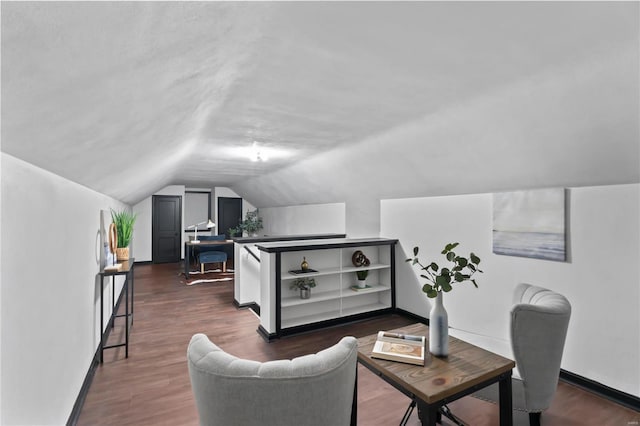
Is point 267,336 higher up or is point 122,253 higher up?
point 122,253

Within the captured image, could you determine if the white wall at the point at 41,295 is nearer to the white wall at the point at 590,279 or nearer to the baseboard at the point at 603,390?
the white wall at the point at 590,279

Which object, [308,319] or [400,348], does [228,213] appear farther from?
[400,348]

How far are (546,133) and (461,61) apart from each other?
1035 mm

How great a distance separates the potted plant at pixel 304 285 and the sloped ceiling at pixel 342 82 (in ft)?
5.90

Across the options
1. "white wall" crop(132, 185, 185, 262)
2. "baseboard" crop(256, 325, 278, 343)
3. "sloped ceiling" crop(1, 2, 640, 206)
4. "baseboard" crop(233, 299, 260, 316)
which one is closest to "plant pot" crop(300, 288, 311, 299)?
"baseboard" crop(256, 325, 278, 343)

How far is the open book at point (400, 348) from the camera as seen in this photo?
180cm

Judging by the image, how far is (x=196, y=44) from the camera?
138 cm

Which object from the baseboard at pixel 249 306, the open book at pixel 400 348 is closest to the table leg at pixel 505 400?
the open book at pixel 400 348

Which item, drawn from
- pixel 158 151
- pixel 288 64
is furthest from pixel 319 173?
pixel 288 64

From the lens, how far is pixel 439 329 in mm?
1854

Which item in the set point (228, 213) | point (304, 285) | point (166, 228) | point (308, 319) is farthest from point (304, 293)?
point (228, 213)

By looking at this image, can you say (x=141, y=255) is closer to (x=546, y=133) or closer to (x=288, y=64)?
(x=288, y=64)

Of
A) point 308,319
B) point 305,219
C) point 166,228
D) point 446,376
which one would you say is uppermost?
point 305,219

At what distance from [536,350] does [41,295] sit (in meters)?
2.69
